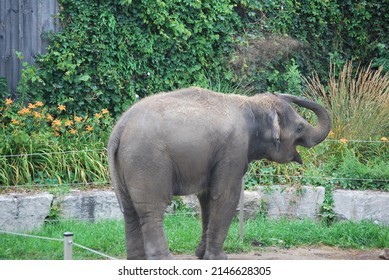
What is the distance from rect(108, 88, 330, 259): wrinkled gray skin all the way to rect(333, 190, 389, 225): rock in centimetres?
271

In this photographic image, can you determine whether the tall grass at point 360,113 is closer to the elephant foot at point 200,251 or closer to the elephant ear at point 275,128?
the elephant ear at point 275,128

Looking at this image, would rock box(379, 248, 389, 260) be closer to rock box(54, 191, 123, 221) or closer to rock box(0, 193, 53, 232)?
rock box(54, 191, 123, 221)

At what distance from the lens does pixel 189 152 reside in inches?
308

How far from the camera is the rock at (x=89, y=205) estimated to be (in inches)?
417

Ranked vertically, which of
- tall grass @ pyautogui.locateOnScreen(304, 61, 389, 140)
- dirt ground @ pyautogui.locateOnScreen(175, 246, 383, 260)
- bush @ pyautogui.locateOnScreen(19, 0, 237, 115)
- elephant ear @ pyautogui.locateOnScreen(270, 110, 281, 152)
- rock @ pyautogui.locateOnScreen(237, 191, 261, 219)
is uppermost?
bush @ pyautogui.locateOnScreen(19, 0, 237, 115)

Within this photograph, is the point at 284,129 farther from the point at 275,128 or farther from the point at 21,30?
the point at 21,30

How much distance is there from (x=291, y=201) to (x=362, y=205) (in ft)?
3.22

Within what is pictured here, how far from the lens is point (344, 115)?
1283cm

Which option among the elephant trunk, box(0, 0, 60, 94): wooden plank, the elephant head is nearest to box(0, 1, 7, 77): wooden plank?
box(0, 0, 60, 94): wooden plank

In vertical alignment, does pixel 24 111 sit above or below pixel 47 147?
above

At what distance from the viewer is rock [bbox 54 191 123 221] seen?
34.7 ft

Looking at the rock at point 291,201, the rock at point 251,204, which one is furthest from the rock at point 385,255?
the rock at point 251,204

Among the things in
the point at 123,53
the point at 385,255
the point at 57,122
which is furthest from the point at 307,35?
the point at 385,255

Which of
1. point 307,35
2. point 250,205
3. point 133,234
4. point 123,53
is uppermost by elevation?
point 307,35
